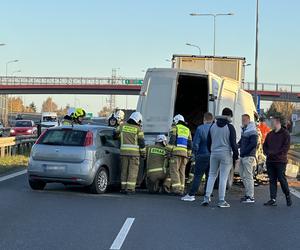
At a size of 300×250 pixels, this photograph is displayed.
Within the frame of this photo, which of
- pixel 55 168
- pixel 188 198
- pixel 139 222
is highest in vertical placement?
pixel 55 168

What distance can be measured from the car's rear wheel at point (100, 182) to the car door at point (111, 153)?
23cm

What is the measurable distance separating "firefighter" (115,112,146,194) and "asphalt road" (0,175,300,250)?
387mm

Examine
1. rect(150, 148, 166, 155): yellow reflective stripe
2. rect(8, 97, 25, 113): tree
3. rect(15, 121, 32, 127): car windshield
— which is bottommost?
rect(8, 97, 25, 113): tree

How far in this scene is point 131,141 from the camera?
12148 mm

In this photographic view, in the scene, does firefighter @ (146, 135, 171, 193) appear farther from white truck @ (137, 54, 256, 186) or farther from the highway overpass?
the highway overpass

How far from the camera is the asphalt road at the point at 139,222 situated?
24.0 ft

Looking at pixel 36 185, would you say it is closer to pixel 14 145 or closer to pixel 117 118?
pixel 117 118

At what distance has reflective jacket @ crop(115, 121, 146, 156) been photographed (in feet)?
39.8

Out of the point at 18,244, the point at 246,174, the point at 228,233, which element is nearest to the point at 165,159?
the point at 246,174

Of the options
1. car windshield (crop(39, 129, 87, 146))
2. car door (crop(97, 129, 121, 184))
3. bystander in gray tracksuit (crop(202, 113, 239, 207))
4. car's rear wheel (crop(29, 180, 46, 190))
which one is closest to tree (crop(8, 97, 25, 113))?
car's rear wheel (crop(29, 180, 46, 190))

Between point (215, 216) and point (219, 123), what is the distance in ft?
6.72

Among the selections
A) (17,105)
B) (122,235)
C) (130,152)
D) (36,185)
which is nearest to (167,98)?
(130,152)

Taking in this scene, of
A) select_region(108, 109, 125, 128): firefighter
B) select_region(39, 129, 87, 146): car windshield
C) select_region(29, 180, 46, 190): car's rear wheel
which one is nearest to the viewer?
select_region(39, 129, 87, 146): car windshield

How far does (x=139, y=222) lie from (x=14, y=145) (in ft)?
47.1
